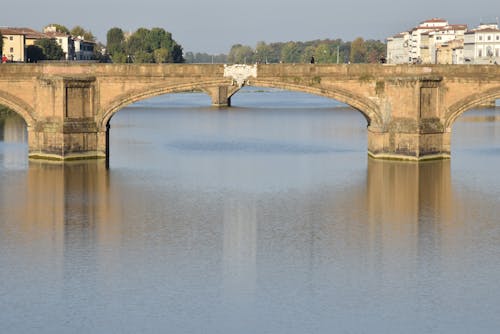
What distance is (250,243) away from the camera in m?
31.7

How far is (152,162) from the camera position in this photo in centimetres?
5103

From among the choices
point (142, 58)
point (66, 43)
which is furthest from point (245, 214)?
point (66, 43)

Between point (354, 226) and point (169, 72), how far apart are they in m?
17.7

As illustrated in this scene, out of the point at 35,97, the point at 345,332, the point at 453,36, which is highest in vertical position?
the point at 453,36

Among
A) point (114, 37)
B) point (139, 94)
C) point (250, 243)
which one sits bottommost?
point (250, 243)

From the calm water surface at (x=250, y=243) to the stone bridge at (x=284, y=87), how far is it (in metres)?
1.60

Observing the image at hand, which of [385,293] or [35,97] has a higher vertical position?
[35,97]

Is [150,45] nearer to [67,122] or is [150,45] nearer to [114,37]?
[114,37]

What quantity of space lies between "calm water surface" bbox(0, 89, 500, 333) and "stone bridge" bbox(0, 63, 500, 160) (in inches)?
62.9

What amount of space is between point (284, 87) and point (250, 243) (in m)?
18.5

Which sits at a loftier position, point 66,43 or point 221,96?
point 66,43

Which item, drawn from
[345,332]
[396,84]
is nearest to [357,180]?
[396,84]

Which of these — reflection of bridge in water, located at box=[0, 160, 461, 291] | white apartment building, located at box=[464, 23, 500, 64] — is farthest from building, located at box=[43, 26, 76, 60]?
reflection of bridge in water, located at box=[0, 160, 461, 291]

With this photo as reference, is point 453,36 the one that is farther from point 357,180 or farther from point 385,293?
point 385,293
